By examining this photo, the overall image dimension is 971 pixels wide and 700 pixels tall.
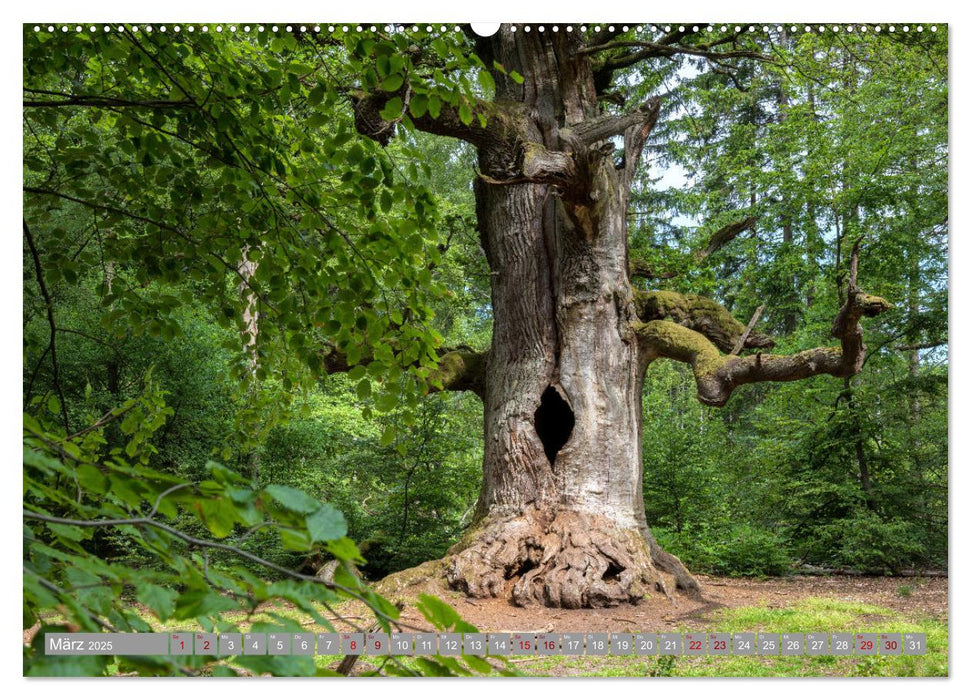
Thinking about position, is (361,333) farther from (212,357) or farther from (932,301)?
(212,357)

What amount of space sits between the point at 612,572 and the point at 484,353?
1.87 meters

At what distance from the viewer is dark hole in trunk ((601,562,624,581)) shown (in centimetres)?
436

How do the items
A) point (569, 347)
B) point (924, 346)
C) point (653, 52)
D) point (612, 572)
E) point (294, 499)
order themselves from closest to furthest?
point (294, 499)
point (924, 346)
point (612, 572)
point (569, 347)
point (653, 52)

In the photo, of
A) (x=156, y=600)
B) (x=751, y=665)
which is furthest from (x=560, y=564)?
(x=156, y=600)

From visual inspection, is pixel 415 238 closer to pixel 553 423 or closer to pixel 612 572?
pixel 612 572

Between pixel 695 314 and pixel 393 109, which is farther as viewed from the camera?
pixel 695 314

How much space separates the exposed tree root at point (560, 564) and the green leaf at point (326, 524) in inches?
139

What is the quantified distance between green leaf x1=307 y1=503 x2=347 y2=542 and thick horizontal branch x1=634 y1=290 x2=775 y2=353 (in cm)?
458

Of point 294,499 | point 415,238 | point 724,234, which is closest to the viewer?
point 294,499

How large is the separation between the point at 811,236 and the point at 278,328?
6003 millimetres

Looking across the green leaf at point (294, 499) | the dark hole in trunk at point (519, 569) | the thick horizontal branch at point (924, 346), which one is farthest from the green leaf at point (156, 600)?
the dark hole in trunk at point (519, 569)

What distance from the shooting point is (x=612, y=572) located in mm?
4395

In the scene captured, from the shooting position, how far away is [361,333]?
2.31 meters

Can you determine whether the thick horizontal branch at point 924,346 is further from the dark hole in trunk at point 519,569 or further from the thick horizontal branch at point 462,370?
the thick horizontal branch at point 462,370
